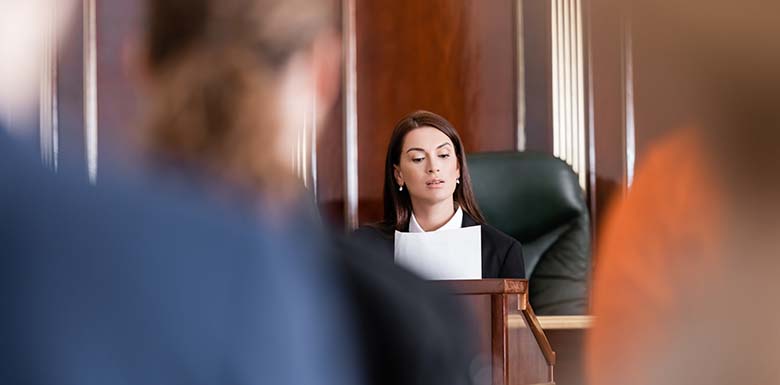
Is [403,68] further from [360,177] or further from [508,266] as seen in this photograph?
[508,266]

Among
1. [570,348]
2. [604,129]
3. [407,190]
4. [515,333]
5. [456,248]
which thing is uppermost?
[604,129]

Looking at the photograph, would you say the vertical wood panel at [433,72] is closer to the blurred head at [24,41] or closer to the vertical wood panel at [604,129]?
the vertical wood panel at [604,129]

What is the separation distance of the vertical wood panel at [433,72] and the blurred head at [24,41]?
11.4ft

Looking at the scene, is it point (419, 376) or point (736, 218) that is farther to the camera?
point (736, 218)

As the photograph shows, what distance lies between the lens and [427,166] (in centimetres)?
294

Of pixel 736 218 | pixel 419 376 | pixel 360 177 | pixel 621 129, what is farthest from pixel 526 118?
pixel 419 376

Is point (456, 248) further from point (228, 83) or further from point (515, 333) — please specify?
point (228, 83)

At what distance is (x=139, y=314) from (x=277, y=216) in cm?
6

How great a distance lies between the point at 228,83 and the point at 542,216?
295cm

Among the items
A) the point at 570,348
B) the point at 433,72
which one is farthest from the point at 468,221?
the point at 433,72

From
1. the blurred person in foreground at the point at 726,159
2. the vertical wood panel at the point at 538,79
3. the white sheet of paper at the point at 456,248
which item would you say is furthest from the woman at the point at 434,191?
the blurred person in foreground at the point at 726,159

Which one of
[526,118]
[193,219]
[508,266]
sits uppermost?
[526,118]

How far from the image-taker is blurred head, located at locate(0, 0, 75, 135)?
0.44 metres

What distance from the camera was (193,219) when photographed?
0.39 metres
